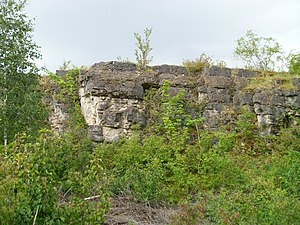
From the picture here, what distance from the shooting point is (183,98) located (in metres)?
14.5

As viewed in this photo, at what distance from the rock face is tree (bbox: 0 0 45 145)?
2.60 meters

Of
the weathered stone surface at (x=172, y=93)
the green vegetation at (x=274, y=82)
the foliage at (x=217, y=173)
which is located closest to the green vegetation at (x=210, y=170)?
the foliage at (x=217, y=173)

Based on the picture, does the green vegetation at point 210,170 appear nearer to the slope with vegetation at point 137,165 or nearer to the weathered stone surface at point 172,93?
the slope with vegetation at point 137,165

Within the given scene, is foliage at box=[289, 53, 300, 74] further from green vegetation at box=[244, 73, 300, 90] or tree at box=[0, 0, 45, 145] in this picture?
tree at box=[0, 0, 45, 145]

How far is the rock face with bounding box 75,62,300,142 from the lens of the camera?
44.3ft

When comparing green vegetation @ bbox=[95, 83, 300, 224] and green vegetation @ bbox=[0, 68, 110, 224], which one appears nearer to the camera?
green vegetation @ bbox=[0, 68, 110, 224]

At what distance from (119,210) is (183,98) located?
20.3 feet

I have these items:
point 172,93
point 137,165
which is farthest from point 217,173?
point 172,93

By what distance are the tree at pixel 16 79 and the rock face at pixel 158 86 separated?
2596mm

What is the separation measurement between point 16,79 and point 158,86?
5234mm

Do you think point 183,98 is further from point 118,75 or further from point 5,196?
point 5,196

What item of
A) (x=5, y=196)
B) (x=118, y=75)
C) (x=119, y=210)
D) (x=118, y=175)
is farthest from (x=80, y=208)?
(x=118, y=75)

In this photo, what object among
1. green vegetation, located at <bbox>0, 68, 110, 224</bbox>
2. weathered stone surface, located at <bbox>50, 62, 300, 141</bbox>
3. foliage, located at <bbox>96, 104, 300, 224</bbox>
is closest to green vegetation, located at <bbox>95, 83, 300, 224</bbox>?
foliage, located at <bbox>96, 104, 300, 224</bbox>

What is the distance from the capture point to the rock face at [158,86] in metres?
13.5
